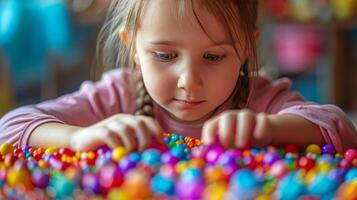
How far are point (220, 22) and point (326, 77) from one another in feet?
6.90

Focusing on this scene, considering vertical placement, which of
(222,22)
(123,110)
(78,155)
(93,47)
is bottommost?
(93,47)

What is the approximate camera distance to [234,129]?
2.19 feet

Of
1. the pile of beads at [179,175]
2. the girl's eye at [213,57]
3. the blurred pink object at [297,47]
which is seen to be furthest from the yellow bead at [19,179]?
the blurred pink object at [297,47]

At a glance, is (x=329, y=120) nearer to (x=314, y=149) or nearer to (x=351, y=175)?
(x=314, y=149)

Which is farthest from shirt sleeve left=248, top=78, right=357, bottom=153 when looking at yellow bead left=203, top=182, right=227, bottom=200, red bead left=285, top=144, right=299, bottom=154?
yellow bead left=203, top=182, right=227, bottom=200

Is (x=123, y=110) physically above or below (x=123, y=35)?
below

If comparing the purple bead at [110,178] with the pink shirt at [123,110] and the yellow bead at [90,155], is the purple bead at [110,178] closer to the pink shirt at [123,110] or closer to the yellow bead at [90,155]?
the yellow bead at [90,155]

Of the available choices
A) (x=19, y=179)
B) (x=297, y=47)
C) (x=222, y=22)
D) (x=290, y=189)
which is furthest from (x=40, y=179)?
(x=297, y=47)

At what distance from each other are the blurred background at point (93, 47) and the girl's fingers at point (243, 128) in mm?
1763

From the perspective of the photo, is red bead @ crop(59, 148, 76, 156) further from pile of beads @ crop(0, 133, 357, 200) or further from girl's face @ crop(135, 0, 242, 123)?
girl's face @ crop(135, 0, 242, 123)

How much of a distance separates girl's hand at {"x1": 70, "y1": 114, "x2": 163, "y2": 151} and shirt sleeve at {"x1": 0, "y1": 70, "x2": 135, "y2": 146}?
235 mm

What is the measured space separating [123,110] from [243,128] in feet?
1.76

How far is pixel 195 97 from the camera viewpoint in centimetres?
93

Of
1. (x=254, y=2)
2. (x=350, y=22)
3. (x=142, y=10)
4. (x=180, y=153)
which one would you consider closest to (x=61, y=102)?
(x=142, y=10)
